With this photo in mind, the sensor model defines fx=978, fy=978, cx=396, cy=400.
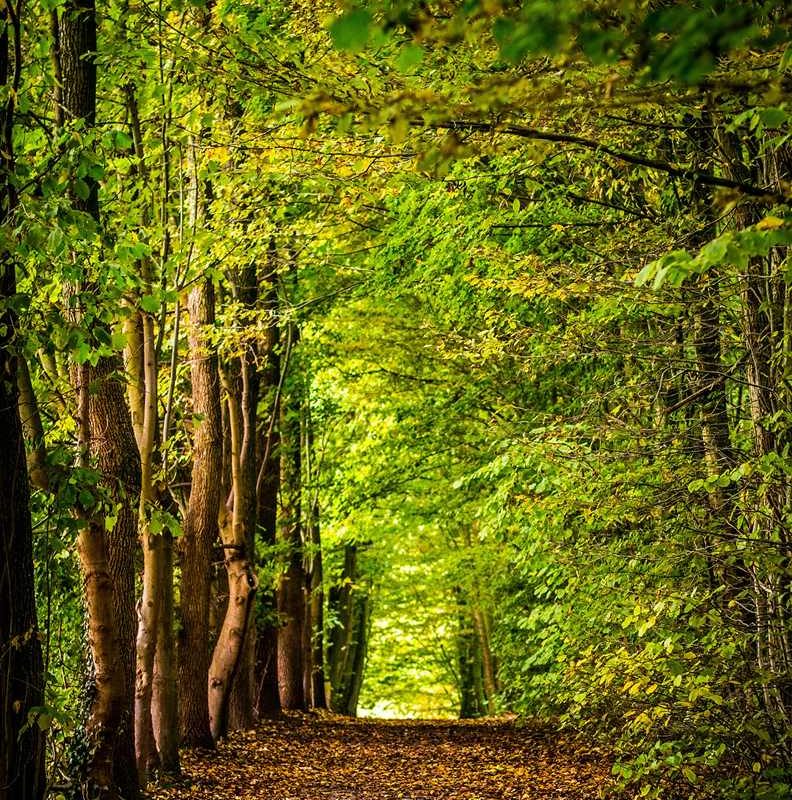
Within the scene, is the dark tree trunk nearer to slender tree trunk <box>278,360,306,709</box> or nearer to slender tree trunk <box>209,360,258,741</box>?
slender tree trunk <box>278,360,306,709</box>

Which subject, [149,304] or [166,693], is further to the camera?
[166,693]

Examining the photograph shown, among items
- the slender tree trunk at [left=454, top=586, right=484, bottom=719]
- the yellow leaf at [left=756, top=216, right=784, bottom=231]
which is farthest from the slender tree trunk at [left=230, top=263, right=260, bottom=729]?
the slender tree trunk at [left=454, top=586, right=484, bottom=719]

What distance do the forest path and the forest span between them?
0.35 ft

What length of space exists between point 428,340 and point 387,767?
6119 millimetres

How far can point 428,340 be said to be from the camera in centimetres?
1484

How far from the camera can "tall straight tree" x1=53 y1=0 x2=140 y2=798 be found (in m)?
7.20

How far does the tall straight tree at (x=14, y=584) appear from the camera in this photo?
529 centimetres

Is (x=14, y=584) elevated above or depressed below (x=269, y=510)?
below

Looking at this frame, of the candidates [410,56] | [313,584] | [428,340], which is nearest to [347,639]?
[313,584]

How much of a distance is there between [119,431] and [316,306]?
9497 mm

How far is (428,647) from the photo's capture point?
3691 centimetres

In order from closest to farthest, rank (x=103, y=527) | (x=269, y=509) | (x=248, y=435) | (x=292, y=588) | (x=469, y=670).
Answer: (x=103, y=527)
(x=248, y=435)
(x=269, y=509)
(x=292, y=588)
(x=469, y=670)

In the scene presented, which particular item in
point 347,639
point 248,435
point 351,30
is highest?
point 248,435

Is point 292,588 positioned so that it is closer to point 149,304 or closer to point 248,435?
point 248,435
